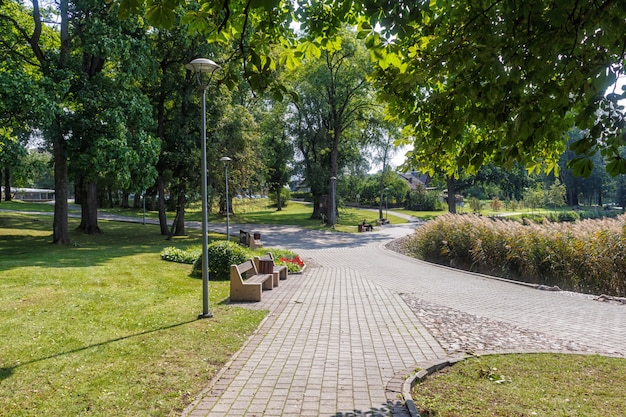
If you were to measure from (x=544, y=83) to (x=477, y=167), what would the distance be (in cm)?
94

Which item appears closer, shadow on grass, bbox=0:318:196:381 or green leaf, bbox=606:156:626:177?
green leaf, bbox=606:156:626:177

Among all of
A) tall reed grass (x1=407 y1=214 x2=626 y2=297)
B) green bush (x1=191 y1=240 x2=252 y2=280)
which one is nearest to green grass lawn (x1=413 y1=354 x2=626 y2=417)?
tall reed grass (x1=407 y1=214 x2=626 y2=297)

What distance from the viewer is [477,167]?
4.37 meters

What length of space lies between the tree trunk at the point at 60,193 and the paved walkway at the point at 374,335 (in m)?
11.7

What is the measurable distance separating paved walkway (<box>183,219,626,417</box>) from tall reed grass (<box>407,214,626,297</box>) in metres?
1.56

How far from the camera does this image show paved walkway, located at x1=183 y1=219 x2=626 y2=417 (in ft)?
15.2

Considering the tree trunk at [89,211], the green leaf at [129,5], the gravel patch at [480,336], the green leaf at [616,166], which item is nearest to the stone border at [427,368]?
the gravel patch at [480,336]

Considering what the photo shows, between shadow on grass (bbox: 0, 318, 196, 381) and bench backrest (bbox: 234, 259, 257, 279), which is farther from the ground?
bench backrest (bbox: 234, 259, 257, 279)

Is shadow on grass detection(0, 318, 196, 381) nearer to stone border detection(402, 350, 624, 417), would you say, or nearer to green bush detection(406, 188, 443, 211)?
stone border detection(402, 350, 624, 417)

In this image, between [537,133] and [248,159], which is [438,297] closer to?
[537,133]

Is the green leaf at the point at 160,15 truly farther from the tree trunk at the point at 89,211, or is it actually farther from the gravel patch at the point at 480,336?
the tree trunk at the point at 89,211

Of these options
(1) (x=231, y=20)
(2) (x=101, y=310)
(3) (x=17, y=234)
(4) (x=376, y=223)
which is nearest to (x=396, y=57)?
(1) (x=231, y=20)

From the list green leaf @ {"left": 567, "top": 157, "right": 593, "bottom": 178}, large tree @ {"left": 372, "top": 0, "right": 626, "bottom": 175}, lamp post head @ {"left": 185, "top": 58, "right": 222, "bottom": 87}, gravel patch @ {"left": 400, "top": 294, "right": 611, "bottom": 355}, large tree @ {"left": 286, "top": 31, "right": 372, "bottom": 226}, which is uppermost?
large tree @ {"left": 286, "top": 31, "right": 372, "bottom": 226}

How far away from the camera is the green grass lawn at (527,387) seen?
14.1 feet
